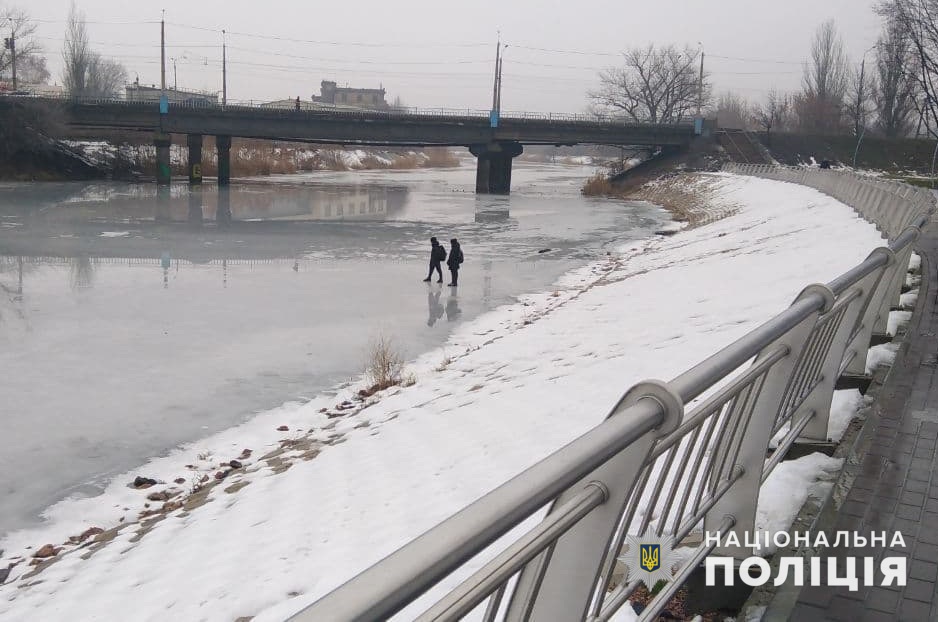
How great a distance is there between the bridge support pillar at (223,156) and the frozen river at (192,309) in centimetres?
2411

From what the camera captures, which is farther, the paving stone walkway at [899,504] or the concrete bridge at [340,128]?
the concrete bridge at [340,128]

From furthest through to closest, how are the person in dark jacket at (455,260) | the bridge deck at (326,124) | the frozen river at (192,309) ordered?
1. the bridge deck at (326,124)
2. the person in dark jacket at (455,260)
3. the frozen river at (192,309)

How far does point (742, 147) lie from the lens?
83.9 meters

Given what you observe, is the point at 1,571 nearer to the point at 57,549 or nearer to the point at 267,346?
the point at 57,549

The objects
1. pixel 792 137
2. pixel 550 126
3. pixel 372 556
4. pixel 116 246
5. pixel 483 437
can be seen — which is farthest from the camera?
pixel 792 137

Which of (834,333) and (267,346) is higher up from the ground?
(834,333)

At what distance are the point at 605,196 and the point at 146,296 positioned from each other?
57957mm

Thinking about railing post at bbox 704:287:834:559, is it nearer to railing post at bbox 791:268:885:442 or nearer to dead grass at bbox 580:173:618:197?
railing post at bbox 791:268:885:442

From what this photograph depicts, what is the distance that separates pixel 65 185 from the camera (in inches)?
2581

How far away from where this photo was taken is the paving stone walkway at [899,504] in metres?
4.02

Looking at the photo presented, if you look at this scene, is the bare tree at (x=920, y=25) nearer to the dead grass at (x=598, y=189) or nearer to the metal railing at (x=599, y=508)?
the dead grass at (x=598, y=189)

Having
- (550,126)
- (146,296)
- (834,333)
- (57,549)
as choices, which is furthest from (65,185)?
(834,333)

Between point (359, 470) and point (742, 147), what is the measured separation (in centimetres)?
8120

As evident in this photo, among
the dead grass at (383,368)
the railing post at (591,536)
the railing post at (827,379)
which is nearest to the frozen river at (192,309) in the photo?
the dead grass at (383,368)
